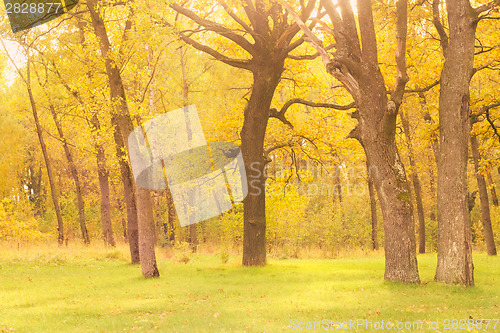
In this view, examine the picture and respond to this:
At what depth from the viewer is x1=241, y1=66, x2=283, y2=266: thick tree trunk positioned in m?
16.0

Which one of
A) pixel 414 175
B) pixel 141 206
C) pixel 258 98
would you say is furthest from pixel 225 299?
pixel 414 175

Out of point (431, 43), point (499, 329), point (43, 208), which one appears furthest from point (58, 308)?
point (43, 208)

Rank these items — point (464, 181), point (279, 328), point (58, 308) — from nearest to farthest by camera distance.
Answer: point (279, 328)
point (58, 308)
point (464, 181)

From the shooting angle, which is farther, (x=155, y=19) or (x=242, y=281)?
(x=242, y=281)

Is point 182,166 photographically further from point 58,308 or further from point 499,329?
point 499,329

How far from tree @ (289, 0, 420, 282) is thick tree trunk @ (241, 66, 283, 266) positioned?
4268 mm

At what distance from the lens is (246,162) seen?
16.4 m

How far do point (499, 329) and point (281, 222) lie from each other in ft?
60.9

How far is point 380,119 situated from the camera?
11.4 metres

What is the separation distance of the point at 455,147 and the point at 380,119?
75.6 inches

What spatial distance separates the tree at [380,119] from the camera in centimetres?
1100

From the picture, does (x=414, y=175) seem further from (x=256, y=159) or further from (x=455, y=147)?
(x=455, y=147)

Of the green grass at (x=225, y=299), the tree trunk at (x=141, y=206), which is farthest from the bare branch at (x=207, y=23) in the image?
the green grass at (x=225, y=299)

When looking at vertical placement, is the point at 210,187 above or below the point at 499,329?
→ above
